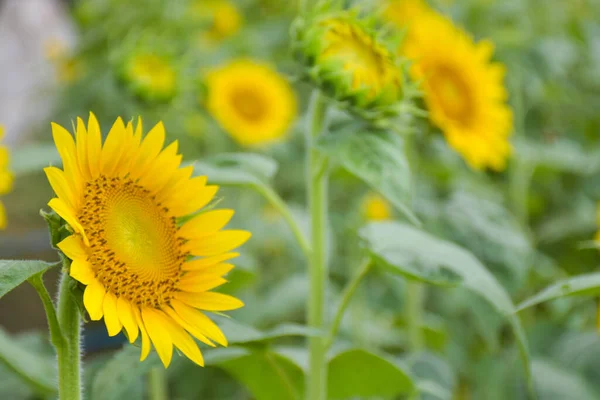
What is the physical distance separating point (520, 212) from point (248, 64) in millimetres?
603

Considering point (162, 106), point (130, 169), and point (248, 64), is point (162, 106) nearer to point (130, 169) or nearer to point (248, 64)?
point (248, 64)

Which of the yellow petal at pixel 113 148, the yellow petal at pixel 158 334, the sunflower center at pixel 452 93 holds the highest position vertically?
the yellow petal at pixel 113 148

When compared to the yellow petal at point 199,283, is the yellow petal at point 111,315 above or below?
above

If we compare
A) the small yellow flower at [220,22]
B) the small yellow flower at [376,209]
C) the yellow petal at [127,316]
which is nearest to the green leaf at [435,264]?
the yellow petal at [127,316]

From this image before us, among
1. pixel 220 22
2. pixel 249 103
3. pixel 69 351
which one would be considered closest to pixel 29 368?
pixel 69 351

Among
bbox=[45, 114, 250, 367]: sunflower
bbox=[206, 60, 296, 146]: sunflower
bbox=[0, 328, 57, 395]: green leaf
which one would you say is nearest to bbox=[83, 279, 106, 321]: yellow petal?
bbox=[45, 114, 250, 367]: sunflower

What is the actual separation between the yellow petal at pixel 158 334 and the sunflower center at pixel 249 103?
1.06m

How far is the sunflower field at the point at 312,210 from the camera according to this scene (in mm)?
479

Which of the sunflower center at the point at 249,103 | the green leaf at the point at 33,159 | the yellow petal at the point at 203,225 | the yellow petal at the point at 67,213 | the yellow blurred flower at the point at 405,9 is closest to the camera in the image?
the yellow petal at the point at 67,213

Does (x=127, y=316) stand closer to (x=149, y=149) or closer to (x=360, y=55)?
(x=149, y=149)

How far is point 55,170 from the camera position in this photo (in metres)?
0.41

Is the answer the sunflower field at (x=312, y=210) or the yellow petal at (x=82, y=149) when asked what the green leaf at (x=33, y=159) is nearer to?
the sunflower field at (x=312, y=210)

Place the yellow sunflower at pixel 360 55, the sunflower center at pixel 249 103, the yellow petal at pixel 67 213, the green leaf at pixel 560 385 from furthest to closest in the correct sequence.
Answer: the sunflower center at pixel 249 103, the green leaf at pixel 560 385, the yellow sunflower at pixel 360 55, the yellow petal at pixel 67 213

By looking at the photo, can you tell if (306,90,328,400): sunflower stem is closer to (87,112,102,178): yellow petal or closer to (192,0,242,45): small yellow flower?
(87,112,102,178): yellow petal
